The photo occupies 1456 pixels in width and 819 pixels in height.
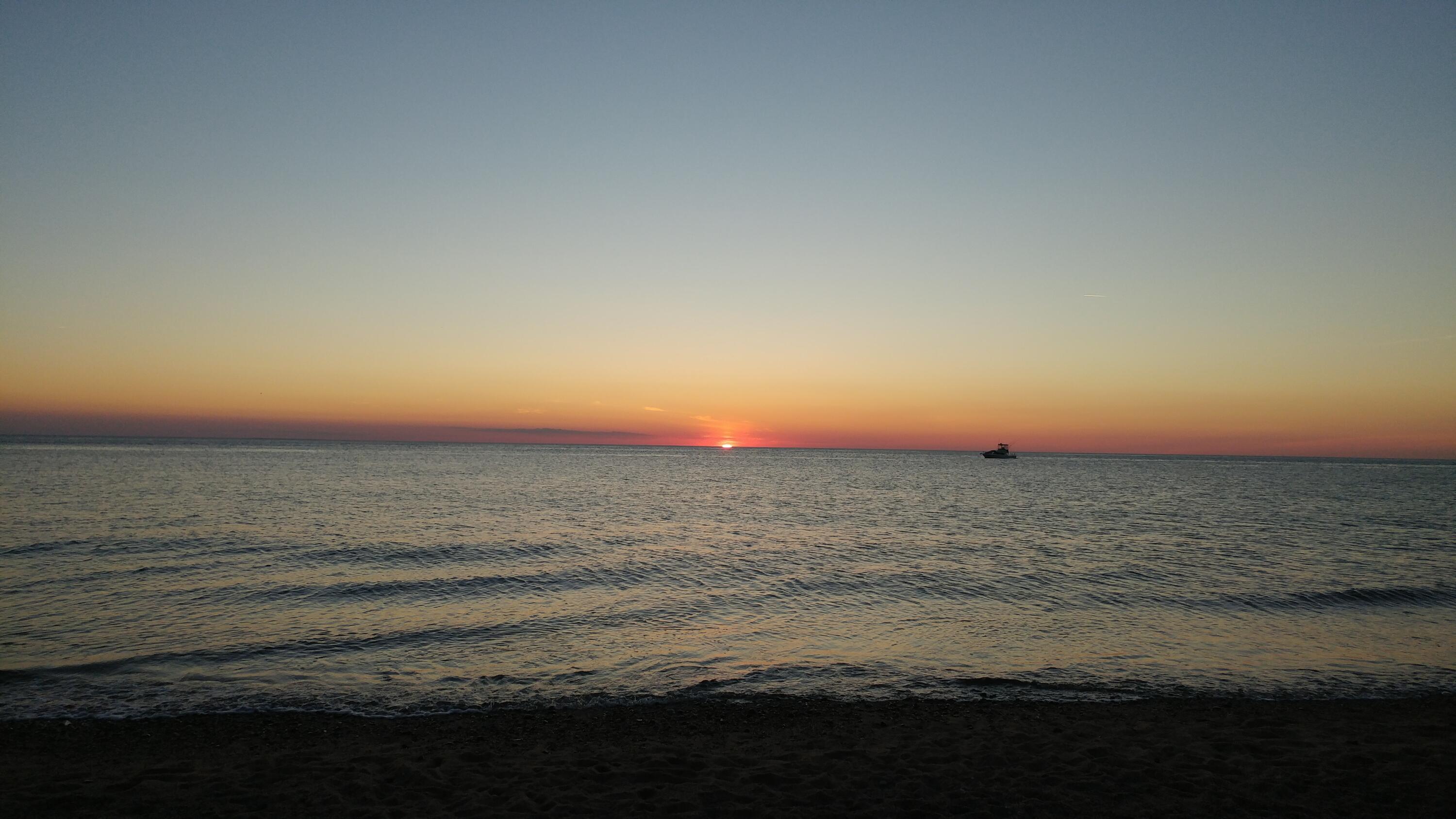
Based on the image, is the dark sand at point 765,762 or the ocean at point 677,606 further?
the ocean at point 677,606

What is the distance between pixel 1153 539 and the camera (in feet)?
133

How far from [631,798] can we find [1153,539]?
39.7 m

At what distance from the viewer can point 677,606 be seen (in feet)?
75.6

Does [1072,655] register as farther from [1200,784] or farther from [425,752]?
[425,752]

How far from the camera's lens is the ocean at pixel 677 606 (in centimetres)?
1536

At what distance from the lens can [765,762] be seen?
11.1 m

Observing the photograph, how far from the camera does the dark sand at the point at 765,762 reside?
9641mm

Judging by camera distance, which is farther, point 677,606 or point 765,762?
point 677,606

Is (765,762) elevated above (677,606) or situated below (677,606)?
above

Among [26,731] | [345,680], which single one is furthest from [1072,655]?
[26,731]

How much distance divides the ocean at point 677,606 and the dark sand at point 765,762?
1.29 meters

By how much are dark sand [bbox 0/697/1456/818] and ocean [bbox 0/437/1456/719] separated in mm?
1287

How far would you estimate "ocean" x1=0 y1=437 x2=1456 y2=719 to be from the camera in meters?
15.4

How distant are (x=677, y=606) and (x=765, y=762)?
39.9 feet
